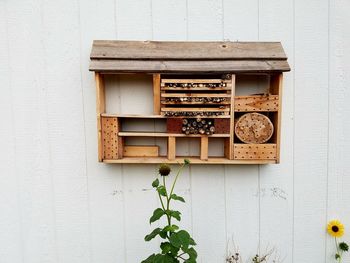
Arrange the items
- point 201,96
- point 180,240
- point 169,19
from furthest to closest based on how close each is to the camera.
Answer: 1. point 169,19
2. point 201,96
3. point 180,240

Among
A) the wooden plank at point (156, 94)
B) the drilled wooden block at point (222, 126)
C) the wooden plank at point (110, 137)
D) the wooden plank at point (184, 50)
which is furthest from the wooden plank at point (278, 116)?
the wooden plank at point (110, 137)

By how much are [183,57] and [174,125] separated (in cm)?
31

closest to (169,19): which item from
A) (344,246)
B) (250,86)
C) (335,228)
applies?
(250,86)

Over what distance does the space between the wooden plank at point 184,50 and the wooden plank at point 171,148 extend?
14.5 inches

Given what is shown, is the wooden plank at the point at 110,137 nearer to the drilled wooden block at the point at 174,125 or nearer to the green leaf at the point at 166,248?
the drilled wooden block at the point at 174,125

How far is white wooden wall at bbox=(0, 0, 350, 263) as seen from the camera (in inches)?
54.6

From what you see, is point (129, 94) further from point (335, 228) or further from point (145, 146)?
point (335, 228)

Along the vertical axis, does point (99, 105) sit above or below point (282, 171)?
above

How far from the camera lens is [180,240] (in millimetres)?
1088

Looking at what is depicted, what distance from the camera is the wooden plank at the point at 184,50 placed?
4.17 feet

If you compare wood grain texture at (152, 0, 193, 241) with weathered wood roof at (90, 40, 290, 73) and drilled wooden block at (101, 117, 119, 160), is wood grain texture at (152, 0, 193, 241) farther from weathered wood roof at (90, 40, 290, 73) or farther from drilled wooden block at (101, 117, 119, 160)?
drilled wooden block at (101, 117, 119, 160)

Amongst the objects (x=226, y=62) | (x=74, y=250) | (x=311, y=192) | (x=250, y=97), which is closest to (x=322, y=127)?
(x=311, y=192)

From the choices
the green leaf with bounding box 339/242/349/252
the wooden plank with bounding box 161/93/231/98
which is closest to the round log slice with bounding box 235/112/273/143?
the wooden plank with bounding box 161/93/231/98

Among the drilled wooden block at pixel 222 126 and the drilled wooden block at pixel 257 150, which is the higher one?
the drilled wooden block at pixel 222 126
